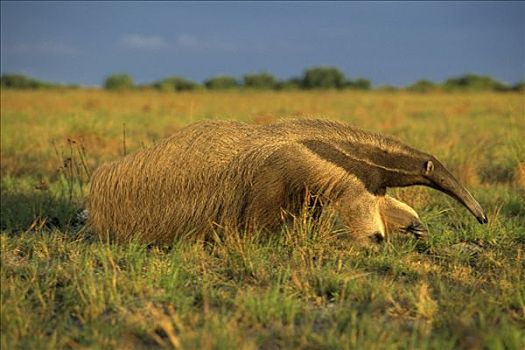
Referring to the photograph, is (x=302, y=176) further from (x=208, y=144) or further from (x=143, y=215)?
(x=143, y=215)

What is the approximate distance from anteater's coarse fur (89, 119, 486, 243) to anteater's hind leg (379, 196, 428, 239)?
1.30 feet

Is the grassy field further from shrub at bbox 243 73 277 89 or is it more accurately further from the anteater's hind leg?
shrub at bbox 243 73 277 89

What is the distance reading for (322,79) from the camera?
191 feet

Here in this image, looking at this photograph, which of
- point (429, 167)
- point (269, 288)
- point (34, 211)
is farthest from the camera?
point (34, 211)

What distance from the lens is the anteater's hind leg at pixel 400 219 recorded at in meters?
5.52

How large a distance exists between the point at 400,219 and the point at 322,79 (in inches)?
2108

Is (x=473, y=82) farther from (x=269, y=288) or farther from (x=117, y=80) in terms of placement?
(x=269, y=288)

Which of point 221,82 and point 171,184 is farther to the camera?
point 221,82

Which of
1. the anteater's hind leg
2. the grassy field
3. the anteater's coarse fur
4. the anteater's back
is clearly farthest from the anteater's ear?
the anteater's back

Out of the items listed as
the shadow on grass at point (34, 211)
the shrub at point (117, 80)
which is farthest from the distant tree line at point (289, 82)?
the shadow on grass at point (34, 211)

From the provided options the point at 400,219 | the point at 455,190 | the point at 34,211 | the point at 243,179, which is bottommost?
the point at 34,211

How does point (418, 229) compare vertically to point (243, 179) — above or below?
below

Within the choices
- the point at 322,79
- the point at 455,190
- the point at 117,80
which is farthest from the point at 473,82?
the point at 455,190

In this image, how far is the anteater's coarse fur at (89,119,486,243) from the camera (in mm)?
4906
